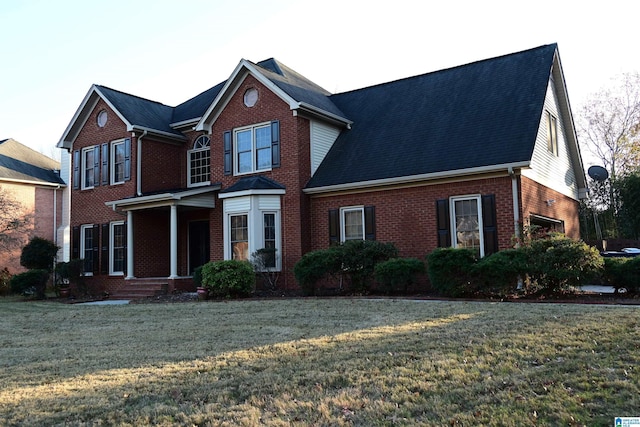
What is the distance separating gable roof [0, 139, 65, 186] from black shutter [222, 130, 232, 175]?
46.4 feet

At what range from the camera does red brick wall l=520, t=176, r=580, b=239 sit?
46.0ft

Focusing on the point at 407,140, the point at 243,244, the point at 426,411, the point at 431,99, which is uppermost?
the point at 431,99

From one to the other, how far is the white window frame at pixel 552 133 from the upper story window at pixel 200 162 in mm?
11970

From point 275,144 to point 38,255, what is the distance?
34.8ft

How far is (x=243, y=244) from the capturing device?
1716 cm

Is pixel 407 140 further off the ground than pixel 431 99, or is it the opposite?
pixel 431 99

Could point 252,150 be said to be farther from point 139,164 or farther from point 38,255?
point 38,255

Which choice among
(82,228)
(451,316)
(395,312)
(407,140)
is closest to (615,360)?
(451,316)

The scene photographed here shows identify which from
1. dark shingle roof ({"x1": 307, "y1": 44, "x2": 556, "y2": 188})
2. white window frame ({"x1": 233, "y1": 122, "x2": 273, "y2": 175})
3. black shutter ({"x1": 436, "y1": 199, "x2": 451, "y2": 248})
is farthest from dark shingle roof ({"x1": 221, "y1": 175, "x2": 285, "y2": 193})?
black shutter ({"x1": 436, "y1": 199, "x2": 451, "y2": 248})

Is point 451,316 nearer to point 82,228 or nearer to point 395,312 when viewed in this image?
point 395,312

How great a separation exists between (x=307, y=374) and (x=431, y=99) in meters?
14.4

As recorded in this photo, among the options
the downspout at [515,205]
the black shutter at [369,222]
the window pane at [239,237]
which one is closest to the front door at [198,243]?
the window pane at [239,237]

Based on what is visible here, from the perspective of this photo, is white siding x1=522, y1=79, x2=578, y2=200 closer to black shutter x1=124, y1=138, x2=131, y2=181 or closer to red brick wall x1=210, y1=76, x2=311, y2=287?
red brick wall x1=210, y1=76, x2=311, y2=287

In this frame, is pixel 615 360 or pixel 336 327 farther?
pixel 336 327
